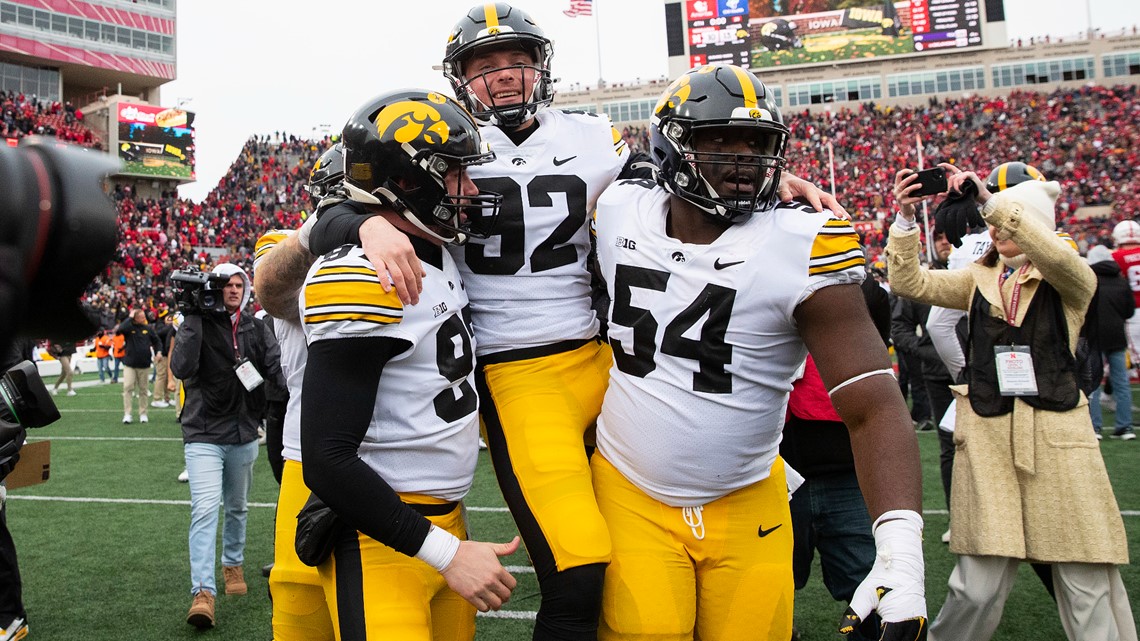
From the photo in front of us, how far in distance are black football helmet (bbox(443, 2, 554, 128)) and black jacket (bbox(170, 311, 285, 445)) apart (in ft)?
11.3

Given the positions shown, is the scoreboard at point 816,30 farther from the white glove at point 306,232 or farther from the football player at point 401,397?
the football player at point 401,397

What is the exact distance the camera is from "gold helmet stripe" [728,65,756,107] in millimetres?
2542

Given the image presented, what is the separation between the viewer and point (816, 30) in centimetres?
4881

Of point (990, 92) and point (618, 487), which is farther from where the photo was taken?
point (990, 92)

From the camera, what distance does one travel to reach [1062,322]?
159 inches

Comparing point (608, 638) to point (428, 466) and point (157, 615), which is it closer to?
point (428, 466)

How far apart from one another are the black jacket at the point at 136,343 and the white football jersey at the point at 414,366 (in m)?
13.2

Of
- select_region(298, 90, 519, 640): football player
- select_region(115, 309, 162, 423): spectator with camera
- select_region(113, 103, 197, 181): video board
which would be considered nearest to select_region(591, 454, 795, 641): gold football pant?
select_region(298, 90, 519, 640): football player

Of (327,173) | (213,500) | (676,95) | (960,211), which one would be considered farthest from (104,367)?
(676,95)

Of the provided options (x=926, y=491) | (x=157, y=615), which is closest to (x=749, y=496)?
(x=157, y=615)

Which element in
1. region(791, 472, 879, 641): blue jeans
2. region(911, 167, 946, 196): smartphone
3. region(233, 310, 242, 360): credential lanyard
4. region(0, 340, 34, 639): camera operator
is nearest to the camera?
region(911, 167, 946, 196): smartphone

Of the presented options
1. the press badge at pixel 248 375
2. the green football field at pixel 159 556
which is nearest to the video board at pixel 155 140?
the green football field at pixel 159 556

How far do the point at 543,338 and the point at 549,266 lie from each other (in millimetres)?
252

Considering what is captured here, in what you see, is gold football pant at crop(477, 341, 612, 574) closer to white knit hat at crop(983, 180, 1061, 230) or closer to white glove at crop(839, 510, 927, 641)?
white glove at crop(839, 510, 927, 641)
